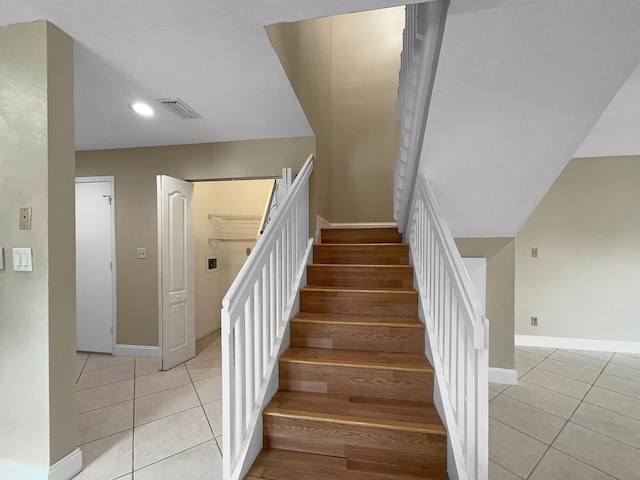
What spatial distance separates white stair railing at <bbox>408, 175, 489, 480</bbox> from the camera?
1221mm

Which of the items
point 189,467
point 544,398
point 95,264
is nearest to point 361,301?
point 189,467

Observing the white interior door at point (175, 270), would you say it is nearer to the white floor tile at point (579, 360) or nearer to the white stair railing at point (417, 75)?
the white stair railing at point (417, 75)

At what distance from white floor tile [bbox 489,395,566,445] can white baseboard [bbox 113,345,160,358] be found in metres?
3.47

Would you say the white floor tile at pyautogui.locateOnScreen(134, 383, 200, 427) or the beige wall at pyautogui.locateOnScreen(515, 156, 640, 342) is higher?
the beige wall at pyautogui.locateOnScreen(515, 156, 640, 342)

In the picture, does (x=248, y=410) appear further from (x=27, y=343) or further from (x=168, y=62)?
(x=168, y=62)

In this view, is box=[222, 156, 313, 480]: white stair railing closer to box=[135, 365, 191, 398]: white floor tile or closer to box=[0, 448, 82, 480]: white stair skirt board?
box=[0, 448, 82, 480]: white stair skirt board

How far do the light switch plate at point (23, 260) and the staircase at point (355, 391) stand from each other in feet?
4.97

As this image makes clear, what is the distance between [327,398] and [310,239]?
5.02ft

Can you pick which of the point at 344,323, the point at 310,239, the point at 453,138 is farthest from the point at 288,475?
the point at 453,138

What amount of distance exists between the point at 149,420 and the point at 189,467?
2.30 feet

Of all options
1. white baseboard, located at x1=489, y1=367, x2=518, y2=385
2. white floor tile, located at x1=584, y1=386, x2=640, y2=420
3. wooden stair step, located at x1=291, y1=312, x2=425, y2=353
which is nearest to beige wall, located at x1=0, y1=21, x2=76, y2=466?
wooden stair step, located at x1=291, y1=312, x2=425, y2=353

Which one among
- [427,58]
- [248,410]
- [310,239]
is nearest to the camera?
[248,410]

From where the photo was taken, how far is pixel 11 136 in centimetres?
162

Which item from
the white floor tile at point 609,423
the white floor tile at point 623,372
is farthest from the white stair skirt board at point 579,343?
the white floor tile at point 609,423
